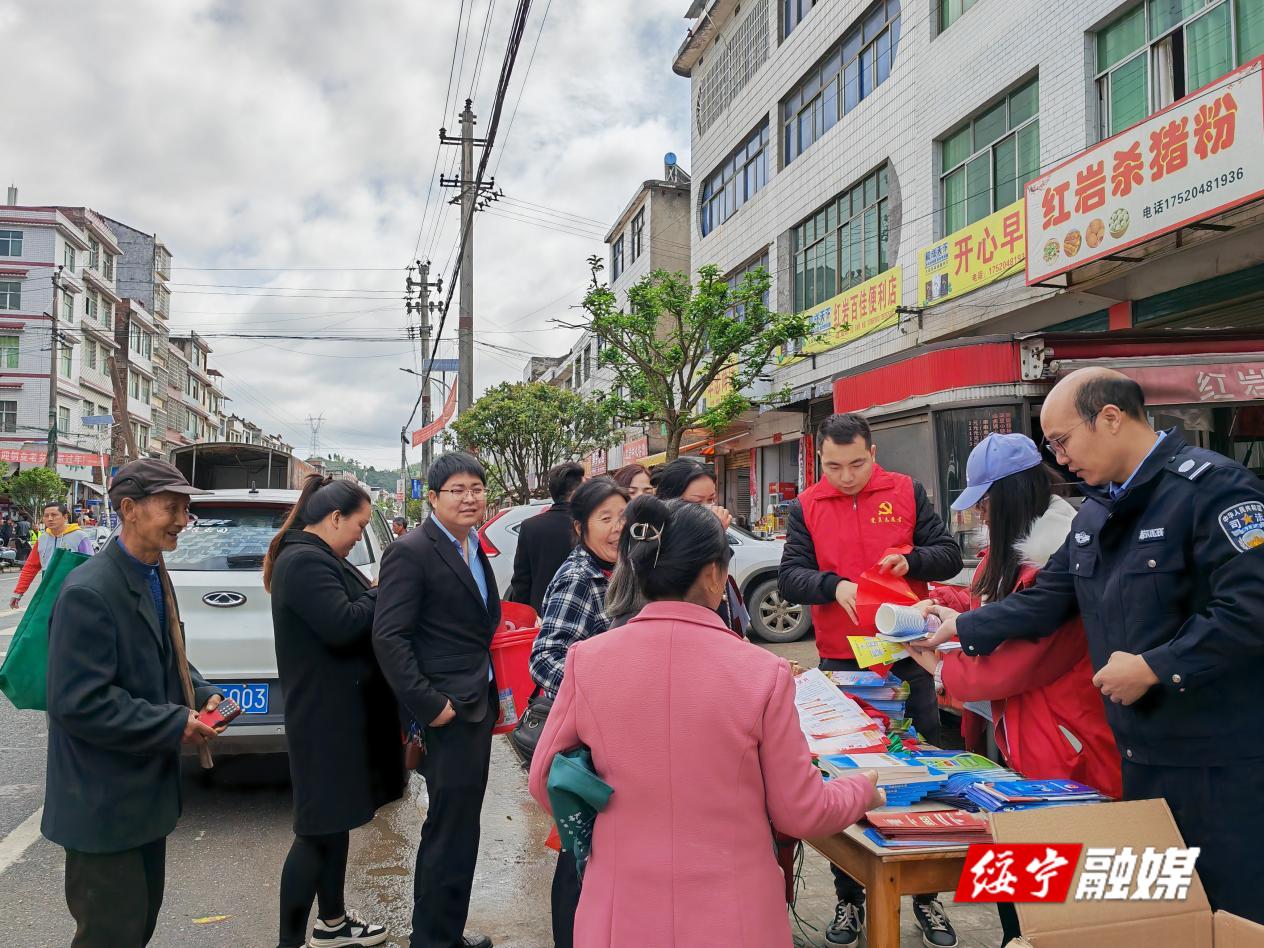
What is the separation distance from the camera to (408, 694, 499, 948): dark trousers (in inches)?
122

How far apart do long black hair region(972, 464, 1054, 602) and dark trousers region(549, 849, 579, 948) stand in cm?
154

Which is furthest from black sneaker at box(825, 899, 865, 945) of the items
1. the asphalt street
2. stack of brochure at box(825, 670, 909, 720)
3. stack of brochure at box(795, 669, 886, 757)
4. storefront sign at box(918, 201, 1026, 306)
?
storefront sign at box(918, 201, 1026, 306)

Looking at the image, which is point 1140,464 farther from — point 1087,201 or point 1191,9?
point 1191,9

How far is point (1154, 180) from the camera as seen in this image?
8.23 metres

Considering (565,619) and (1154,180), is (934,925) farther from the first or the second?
(1154,180)

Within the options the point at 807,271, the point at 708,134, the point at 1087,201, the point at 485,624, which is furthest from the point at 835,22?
the point at 485,624

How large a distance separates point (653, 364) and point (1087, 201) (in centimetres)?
703

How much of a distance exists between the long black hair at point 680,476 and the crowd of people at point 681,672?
2cm

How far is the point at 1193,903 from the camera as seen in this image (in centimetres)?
187

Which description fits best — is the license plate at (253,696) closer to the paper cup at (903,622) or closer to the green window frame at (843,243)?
the paper cup at (903,622)

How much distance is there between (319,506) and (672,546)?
1919 millimetres

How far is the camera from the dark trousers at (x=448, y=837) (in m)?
3.10

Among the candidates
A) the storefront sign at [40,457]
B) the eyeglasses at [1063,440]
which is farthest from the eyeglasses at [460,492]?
the storefront sign at [40,457]

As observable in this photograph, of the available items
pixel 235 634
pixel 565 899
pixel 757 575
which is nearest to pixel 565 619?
pixel 565 899
